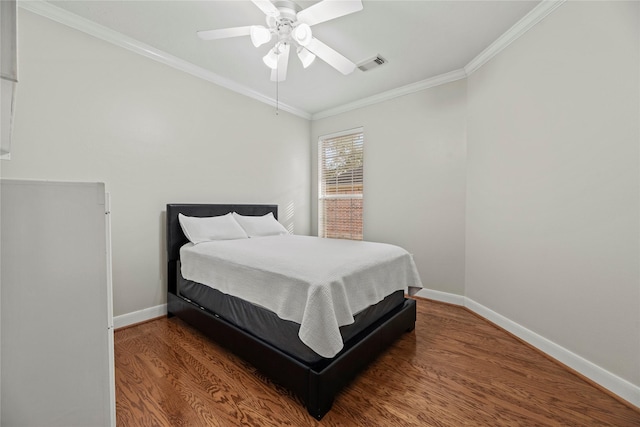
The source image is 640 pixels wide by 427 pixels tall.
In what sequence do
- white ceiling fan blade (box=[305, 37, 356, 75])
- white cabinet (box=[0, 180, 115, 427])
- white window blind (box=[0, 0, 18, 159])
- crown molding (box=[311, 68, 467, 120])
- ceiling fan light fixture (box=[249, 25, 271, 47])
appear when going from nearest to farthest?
white window blind (box=[0, 0, 18, 159])
white cabinet (box=[0, 180, 115, 427])
ceiling fan light fixture (box=[249, 25, 271, 47])
white ceiling fan blade (box=[305, 37, 356, 75])
crown molding (box=[311, 68, 467, 120])

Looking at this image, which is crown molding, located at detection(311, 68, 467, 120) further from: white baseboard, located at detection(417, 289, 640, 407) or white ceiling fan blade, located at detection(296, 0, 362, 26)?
white baseboard, located at detection(417, 289, 640, 407)

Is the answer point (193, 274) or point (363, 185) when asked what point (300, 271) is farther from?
point (363, 185)

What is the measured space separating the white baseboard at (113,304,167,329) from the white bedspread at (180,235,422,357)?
59cm

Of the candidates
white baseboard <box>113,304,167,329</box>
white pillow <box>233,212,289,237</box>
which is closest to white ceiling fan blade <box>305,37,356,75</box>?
white pillow <box>233,212,289,237</box>

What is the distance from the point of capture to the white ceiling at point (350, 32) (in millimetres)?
2041

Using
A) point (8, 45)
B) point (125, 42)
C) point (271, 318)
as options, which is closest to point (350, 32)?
point (125, 42)

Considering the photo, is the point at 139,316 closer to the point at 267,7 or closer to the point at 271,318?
the point at 271,318

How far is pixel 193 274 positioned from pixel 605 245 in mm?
3055

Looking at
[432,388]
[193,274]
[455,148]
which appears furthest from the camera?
[455,148]

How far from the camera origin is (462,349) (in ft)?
6.84

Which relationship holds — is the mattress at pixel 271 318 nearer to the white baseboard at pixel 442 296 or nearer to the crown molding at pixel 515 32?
the white baseboard at pixel 442 296

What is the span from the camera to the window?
13.0 feet

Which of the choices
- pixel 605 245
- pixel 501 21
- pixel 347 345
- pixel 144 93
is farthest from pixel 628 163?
pixel 144 93

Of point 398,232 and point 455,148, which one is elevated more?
point 455,148
